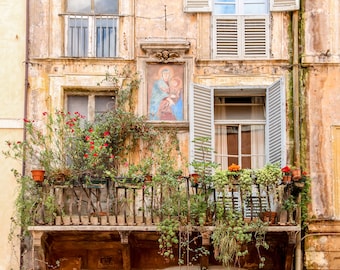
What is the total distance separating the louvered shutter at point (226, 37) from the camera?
47.9 feet

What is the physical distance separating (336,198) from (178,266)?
2801 millimetres

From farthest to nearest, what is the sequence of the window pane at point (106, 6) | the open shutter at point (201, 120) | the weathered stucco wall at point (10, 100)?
the window pane at point (106, 6) < the open shutter at point (201, 120) < the weathered stucco wall at point (10, 100)

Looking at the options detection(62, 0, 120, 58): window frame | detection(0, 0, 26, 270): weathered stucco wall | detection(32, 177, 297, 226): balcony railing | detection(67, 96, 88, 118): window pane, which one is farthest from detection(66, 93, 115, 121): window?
detection(32, 177, 297, 226): balcony railing

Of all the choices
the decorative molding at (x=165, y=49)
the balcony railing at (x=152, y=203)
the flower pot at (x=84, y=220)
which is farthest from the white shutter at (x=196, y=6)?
the flower pot at (x=84, y=220)

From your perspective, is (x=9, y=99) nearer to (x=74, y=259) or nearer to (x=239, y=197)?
(x=74, y=259)

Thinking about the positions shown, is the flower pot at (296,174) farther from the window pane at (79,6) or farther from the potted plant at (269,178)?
the window pane at (79,6)

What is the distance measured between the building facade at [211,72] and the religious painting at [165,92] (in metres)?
0.02

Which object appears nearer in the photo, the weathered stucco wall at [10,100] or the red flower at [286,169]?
the red flower at [286,169]

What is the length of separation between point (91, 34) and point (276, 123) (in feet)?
11.5

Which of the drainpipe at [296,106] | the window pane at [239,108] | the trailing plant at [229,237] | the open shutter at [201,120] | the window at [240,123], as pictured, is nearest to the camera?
the trailing plant at [229,237]

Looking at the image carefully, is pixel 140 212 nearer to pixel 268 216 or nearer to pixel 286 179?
pixel 268 216

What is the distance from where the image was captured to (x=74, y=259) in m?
13.9

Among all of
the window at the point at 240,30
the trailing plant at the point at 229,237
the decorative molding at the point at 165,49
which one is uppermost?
the window at the point at 240,30

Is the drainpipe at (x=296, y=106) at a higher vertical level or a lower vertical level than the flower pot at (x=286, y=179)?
higher
